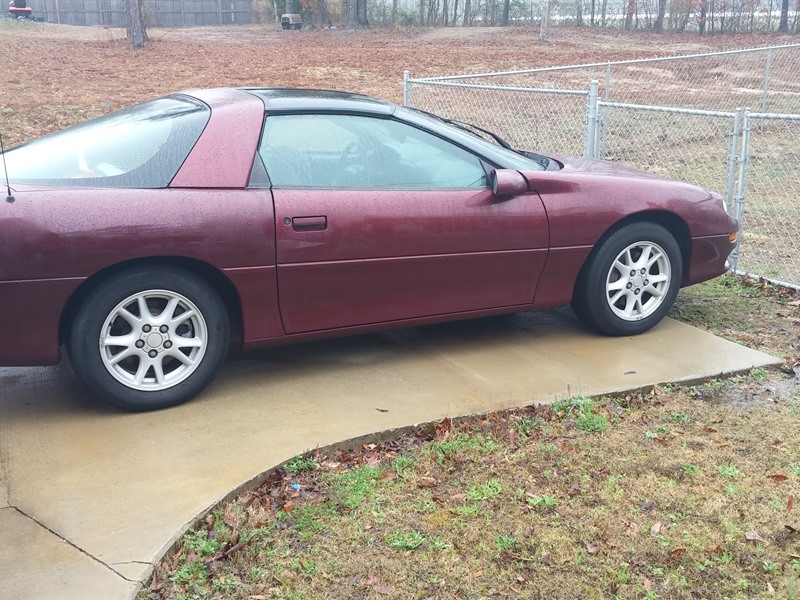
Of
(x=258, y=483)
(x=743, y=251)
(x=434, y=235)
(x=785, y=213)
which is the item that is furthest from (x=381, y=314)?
(x=785, y=213)

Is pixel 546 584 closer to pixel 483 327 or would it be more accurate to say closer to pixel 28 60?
pixel 483 327

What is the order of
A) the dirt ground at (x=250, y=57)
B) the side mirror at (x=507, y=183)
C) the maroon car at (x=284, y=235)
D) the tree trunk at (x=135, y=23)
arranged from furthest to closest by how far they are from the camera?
the tree trunk at (x=135, y=23)
the dirt ground at (x=250, y=57)
the side mirror at (x=507, y=183)
the maroon car at (x=284, y=235)

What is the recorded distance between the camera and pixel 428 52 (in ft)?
84.2

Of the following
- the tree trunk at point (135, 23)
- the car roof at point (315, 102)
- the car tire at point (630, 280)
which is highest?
the tree trunk at point (135, 23)

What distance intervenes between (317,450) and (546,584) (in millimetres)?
1246

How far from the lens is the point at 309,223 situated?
433 cm

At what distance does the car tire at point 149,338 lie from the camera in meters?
3.98

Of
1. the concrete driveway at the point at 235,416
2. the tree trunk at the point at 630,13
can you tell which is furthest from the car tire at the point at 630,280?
the tree trunk at the point at 630,13

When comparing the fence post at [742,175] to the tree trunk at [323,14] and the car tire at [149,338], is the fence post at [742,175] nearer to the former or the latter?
the car tire at [149,338]

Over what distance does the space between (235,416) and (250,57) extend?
20929 mm

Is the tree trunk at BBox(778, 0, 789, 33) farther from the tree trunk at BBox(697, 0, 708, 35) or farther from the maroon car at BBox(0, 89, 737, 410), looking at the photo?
the maroon car at BBox(0, 89, 737, 410)

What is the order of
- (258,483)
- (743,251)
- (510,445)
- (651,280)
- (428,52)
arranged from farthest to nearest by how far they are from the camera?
(428,52) → (743,251) → (651,280) → (510,445) → (258,483)

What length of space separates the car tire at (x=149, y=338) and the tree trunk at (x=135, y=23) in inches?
906

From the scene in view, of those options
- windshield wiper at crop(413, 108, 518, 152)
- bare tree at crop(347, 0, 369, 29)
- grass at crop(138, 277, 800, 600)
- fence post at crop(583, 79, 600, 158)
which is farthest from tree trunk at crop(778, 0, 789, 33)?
grass at crop(138, 277, 800, 600)
